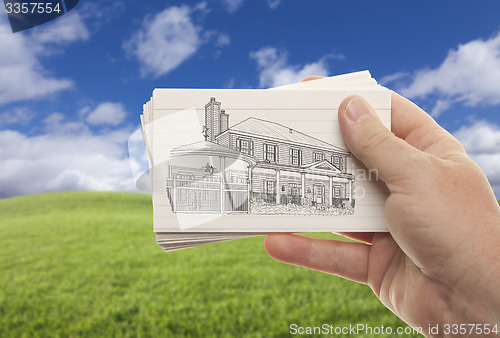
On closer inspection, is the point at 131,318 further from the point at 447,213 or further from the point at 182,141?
the point at 447,213

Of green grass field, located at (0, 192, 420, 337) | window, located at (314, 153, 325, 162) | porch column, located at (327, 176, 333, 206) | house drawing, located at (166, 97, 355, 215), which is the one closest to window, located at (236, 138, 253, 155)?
house drawing, located at (166, 97, 355, 215)

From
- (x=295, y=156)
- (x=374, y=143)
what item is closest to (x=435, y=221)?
(x=374, y=143)

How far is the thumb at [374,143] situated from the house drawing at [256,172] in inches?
5.2

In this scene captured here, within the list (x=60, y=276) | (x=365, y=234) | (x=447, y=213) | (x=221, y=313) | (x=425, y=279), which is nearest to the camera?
(x=447, y=213)

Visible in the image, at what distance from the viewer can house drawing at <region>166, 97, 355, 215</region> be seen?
72.2 inches

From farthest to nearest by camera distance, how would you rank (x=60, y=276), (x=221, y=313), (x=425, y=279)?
(x=60, y=276)
(x=221, y=313)
(x=425, y=279)

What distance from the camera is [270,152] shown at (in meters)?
1.86

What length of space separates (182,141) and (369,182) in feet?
3.20

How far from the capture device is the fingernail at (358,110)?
1774mm

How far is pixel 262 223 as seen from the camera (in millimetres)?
1885

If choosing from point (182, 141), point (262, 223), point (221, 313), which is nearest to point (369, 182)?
point (262, 223)

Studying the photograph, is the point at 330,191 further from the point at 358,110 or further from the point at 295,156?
the point at 358,110

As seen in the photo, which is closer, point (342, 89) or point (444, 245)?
point (444, 245)

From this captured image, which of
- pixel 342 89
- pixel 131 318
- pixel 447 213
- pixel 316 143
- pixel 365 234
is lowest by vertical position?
pixel 131 318
